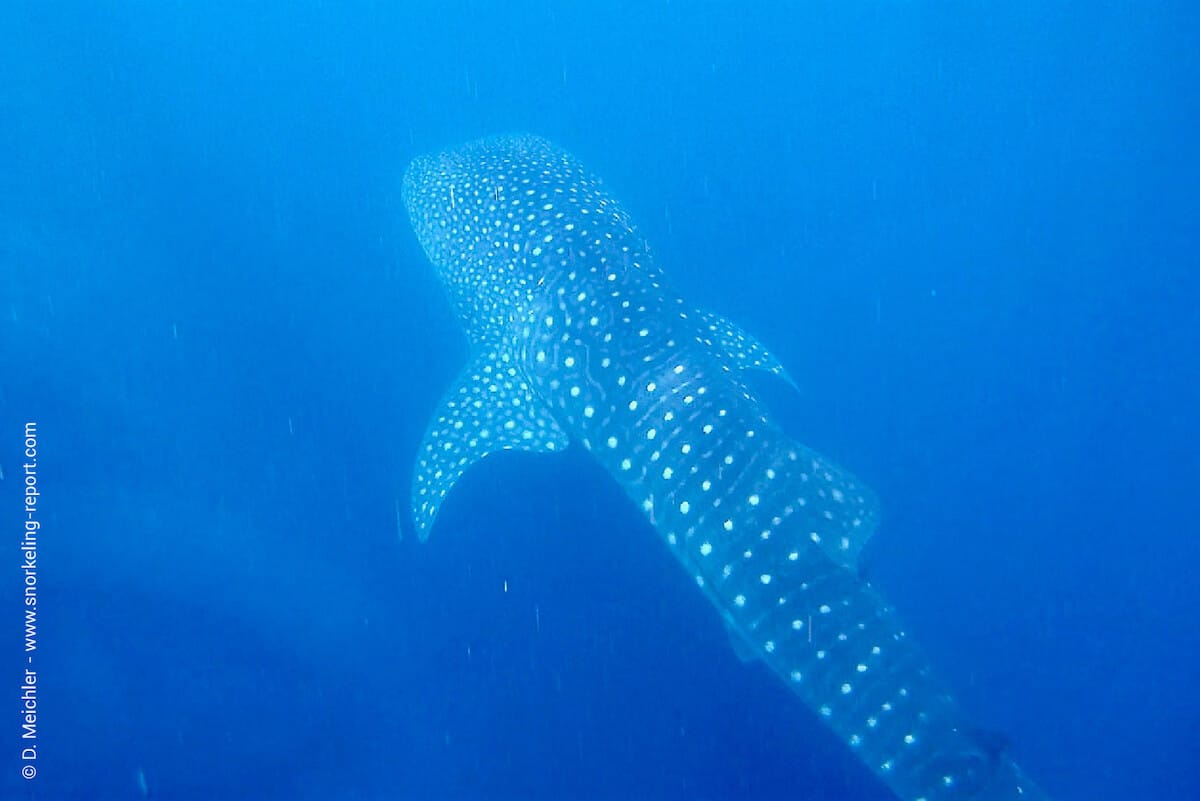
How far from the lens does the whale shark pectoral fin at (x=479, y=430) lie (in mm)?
5855

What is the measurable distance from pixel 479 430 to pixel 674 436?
190 centimetres

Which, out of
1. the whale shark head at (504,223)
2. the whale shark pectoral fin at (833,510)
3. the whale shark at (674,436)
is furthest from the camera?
the whale shark head at (504,223)

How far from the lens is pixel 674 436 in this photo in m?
4.79

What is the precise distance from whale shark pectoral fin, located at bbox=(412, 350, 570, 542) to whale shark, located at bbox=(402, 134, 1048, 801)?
0.7 inches

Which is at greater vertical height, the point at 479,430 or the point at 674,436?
the point at 479,430

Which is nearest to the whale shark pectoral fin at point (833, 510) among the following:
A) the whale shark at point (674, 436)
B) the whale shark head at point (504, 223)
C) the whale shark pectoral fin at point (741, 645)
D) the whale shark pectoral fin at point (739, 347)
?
the whale shark at point (674, 436)

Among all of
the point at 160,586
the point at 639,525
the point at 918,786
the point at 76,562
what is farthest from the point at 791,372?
the point at 76,562

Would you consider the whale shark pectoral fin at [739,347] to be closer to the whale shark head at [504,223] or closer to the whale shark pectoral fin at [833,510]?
the whale shark head at [504,223]

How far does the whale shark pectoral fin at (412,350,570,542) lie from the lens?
19.2ft

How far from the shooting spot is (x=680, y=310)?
213 inches

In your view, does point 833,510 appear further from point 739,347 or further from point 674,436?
point 739,347

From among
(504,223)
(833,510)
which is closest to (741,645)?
(833,510)

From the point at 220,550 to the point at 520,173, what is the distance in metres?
4.23

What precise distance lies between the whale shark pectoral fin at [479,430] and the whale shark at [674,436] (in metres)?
0.02
